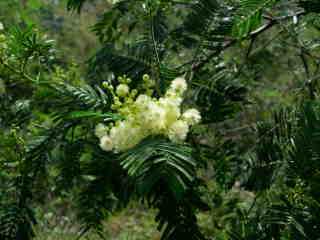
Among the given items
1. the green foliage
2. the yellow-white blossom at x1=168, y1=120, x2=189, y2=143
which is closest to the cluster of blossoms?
the yellow-white blossom at x1=168, y1=120, x2=189, y2=143

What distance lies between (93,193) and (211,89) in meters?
0.50

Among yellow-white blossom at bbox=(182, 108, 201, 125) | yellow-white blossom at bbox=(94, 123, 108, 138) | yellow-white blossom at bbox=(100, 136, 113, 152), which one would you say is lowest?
yellow-white blossom at bbox=(100, 136, 113, 152)

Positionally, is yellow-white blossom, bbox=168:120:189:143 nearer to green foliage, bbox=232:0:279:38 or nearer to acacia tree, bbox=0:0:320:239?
acacia tree, bbox=0:0:320:239

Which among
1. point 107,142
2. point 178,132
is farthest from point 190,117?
point 107,142

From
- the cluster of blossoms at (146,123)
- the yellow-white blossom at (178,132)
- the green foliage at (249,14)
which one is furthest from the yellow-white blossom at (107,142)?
the green foliage at (249,14)

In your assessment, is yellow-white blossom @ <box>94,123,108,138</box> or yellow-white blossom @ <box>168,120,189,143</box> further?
yellow-white blossom @ <box>94,123,108,138</box>

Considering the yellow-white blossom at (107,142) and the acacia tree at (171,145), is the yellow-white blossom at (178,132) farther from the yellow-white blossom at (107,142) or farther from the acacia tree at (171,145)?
the yellow-white blossom at (107,142)

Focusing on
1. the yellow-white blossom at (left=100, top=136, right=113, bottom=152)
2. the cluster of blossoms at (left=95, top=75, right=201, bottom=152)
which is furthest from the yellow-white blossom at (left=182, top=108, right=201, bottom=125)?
the yellow-white blossom at (left=100, top=136, right=113, bottom=152)

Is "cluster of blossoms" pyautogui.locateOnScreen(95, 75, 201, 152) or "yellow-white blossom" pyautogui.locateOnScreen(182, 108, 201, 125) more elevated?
"yellow-white blossom" pyautogui.locateOnScreen(182, 108, 201, 125)

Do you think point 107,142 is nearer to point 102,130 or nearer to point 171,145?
point 102,130

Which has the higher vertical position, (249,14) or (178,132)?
(249,14)

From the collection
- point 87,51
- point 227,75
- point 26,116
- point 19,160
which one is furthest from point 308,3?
point 87,51

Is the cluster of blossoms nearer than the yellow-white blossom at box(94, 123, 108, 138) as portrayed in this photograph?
Yes

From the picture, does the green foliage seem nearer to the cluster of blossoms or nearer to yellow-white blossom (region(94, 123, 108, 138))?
the cluster of blossoms
